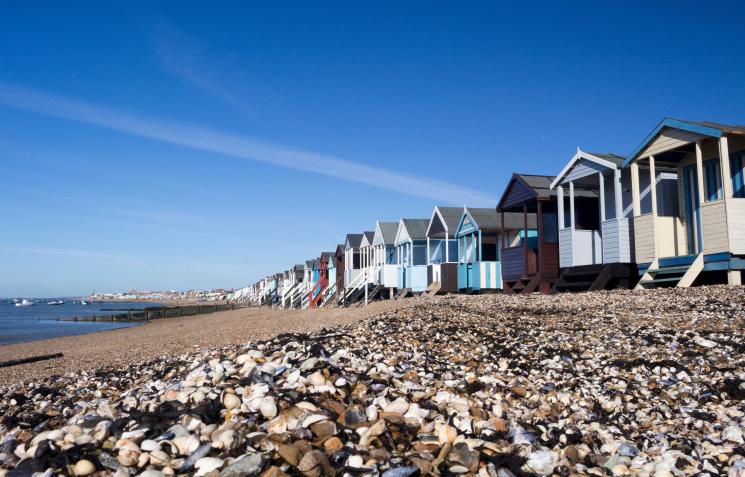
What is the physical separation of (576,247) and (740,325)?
9.21m

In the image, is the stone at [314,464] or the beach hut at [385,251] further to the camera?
the beach hut at [385,251]

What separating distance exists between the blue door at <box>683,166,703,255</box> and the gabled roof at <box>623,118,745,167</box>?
146 cm

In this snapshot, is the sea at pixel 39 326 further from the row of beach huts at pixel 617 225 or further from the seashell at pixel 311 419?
the seashell at pixel 311 419

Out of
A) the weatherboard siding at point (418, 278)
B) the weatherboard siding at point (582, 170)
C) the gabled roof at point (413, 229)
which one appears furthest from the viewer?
the gabled roof at point (413, 229)

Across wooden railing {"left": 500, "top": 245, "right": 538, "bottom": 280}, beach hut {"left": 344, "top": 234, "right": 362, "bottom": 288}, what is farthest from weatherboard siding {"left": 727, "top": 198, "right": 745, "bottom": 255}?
beach hut {"left": 344, "top": 234, "right": 362, "bottom": 288}

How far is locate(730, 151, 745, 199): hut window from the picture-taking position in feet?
42.6

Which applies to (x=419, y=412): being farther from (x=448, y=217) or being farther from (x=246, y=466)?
(x=448, y=217)

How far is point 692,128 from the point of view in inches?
513

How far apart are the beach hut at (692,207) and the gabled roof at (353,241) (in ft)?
85.0

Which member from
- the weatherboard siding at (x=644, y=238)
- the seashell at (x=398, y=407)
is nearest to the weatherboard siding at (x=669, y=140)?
the weatherboard siding at (x=644, y=238)

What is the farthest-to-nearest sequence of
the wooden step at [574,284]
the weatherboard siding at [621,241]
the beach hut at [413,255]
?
the beach hut at [413,255] → the wooden step at [574,284] → the weatherboard siding at [621,241]

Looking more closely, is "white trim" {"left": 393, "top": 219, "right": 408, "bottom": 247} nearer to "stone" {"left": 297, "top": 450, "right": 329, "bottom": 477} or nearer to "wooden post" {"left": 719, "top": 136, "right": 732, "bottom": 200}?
"wooden post" {"left": 719, "top": 136, "right": 732, "bottom": 200}

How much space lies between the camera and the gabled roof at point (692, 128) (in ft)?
40.1

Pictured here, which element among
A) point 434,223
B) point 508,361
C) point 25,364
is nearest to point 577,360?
point 508,361
